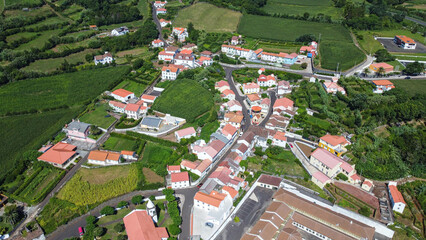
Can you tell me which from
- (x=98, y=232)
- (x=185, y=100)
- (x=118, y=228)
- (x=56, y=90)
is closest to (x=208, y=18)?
(x=185, y=100)

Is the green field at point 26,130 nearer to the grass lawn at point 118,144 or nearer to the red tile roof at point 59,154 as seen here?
the red tile roof at point 59,154

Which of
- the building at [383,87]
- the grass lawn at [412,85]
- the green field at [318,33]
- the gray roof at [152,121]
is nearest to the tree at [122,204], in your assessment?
the gray roof at [152,121]

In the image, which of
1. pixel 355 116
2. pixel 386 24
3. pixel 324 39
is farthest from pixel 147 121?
pixel 386 24

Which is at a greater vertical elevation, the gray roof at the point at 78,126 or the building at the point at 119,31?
the building at the point at 119,31

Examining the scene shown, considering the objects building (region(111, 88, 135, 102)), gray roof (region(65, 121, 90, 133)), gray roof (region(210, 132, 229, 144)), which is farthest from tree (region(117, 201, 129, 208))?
building (region(111, 88, 135, 102))

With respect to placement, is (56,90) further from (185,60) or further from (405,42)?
(405,42)

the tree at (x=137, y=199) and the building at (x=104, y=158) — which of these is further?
the building at (x=104, y=158)
